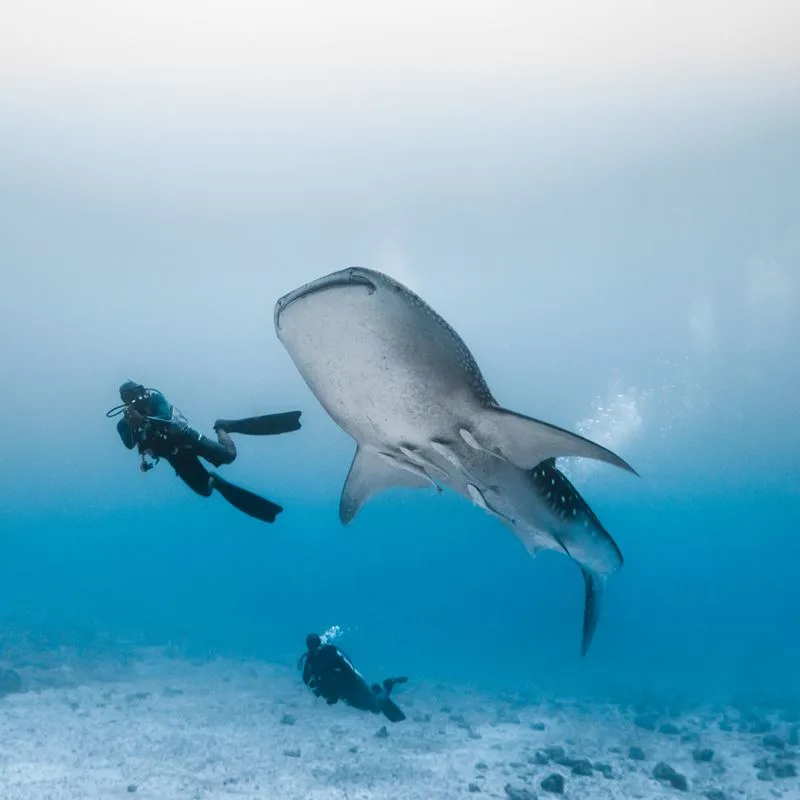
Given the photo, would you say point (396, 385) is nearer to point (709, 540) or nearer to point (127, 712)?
point (127, 712)

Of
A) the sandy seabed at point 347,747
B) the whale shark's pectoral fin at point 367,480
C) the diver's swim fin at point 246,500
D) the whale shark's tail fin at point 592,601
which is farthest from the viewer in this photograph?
the sandy seabed at point 347,747

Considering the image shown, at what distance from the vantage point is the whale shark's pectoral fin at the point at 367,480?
18.1ft

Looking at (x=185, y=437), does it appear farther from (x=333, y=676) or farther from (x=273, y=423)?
(x=333, y=676)

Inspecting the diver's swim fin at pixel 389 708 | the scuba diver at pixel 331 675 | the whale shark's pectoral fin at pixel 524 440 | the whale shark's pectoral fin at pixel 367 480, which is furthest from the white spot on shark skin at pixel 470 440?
the diver's swim fin at pixel 389 708

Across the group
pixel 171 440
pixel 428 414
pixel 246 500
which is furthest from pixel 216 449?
pixel 428 414

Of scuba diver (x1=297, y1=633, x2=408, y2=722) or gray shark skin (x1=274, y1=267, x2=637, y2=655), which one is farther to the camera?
scuba diver (x1=297, y1=633, x2=408, y2=722)

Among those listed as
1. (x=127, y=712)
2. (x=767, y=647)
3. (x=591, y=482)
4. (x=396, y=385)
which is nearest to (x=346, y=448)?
(x=591, y=482)

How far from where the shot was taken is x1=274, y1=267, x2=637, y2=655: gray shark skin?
2793 millimetres

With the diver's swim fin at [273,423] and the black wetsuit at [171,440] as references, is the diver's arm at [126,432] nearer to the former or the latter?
the black wetsuit at [171,440]

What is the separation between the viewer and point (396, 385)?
132 inches

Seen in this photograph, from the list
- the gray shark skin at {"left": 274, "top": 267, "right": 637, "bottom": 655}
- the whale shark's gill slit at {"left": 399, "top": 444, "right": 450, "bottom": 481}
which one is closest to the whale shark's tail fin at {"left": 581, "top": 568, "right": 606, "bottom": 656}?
the gray shark skin at {"left": 274, "top": 267, "right": 637, "bottom": 655}

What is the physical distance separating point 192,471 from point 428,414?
2.43 metres

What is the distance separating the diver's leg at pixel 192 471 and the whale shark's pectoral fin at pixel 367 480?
1388mm

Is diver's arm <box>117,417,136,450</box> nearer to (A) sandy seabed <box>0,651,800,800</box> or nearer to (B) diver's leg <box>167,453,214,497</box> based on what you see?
(B) diver's leg <box>167,453,214,497</box>
